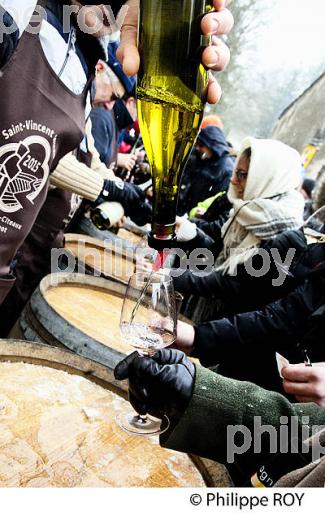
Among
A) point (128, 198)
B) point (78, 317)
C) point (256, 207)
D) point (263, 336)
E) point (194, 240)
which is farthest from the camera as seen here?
point (194, 240)

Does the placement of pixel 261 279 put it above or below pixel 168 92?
below

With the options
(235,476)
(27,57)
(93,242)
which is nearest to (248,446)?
(235,476)

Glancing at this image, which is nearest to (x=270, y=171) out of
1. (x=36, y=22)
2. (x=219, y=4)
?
(x=36, y=22)

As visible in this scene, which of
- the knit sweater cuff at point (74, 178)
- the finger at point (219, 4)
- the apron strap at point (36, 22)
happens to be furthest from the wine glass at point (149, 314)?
the knit sweater cuff at point (74, 178)

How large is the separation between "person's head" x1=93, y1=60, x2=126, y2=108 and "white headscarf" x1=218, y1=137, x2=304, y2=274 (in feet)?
3.58

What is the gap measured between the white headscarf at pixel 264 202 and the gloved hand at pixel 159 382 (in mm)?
1678

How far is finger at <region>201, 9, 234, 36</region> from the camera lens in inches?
33.4

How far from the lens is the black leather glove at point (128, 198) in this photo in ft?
8.87

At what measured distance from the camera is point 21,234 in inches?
57.9

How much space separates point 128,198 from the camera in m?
2.81

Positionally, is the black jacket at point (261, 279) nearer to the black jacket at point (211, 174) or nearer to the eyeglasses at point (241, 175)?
the eyeglasses at point (241, 175)

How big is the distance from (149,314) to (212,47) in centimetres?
72

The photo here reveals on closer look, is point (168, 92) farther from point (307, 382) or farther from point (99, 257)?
point (99, 257)

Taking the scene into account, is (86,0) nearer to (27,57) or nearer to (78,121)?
(27,57)
